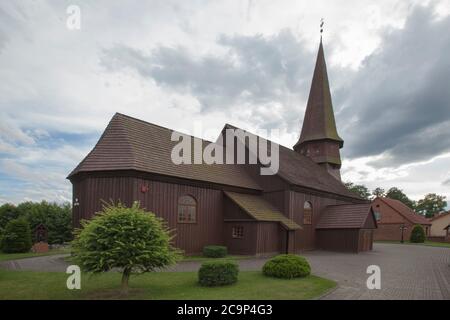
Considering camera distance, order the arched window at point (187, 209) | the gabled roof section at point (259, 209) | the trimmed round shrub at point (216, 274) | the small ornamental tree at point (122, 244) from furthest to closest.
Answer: the gabled roof section at point (259, 209) < the arched window at point (187, 209) < the trimmed round shrub at point (216, 274) < the small ornamental tree at point (122, 244)

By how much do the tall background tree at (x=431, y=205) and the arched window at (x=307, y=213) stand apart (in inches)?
2898

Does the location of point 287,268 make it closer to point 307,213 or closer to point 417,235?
point 307,213

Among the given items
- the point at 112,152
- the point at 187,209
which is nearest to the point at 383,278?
the point at 187,209

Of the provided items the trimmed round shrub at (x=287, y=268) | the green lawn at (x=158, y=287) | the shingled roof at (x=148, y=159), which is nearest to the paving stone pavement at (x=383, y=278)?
the green lawn at (x=158, y=287)

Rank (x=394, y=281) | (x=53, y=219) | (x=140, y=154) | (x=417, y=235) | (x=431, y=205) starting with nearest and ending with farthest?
(x=394, y=281)
(x=140, y=154)
(x=53, y=219)
(x=417, y=235)
(x=431, y=205)

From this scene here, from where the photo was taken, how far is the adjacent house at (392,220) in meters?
49.1

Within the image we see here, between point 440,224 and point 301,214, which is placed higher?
point 301,214

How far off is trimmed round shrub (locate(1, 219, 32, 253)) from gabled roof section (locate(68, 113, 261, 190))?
6776mm

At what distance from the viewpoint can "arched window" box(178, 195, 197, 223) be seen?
20547 mm

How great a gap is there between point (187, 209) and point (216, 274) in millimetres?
9651

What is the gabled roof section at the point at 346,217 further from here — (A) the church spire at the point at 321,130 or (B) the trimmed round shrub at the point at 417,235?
(B) the trimmed round shrub at the point at 417,235

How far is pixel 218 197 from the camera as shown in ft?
75.4

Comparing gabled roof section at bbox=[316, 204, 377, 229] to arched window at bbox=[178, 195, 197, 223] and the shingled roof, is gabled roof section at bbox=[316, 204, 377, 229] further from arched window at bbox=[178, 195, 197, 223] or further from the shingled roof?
arched window at bbox=[178, 195, 197, 223]
